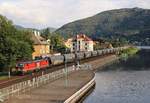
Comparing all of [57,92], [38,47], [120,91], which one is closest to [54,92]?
[57,92]

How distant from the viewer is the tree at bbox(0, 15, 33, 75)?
261 feet

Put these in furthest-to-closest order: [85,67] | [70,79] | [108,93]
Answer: [85,67]
[70,79]
[108,93]

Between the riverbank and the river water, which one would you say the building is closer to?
the river water

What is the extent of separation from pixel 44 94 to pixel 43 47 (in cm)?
8542

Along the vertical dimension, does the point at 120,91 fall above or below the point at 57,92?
below

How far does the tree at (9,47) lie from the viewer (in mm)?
79688

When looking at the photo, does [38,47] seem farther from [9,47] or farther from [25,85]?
[25,85]

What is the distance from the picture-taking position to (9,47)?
79938mm

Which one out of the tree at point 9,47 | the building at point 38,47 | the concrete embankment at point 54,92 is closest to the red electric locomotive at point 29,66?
the tree at point 9,47

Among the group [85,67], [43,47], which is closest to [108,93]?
[85,67]

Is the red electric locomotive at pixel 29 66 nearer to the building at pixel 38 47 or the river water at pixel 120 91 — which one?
the river water at pixel 120 91

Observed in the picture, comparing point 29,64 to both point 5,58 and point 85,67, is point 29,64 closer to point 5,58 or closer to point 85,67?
point 5,58

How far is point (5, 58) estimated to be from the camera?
7900cm

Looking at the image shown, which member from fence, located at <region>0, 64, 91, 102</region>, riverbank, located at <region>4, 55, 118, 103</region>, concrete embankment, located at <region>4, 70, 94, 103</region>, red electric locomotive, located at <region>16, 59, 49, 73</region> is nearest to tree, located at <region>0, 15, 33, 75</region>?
red electric locomotive, located at <region>16, 59, 49, 73</region>
